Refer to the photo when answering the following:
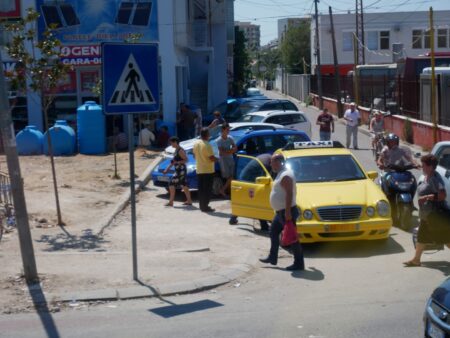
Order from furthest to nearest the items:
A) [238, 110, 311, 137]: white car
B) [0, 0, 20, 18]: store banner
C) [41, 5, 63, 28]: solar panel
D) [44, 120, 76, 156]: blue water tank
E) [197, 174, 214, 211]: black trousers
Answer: [41, 5, 63, 28]: solar panel → [0, 0, 20, 18]: store banner → [44, 120, 76, 156]: blue water tank → [238, 110, 311, 137]: white car → [197, 174, 214, 211]: black trousers

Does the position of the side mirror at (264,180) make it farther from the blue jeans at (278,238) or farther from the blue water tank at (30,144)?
the blue water tank at (30,144)

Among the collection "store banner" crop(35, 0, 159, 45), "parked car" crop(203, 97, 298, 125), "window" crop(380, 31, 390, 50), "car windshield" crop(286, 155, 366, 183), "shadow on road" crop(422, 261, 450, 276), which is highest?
"window" crop(380, 31, 390, 50)

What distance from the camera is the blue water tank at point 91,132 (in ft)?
89.8

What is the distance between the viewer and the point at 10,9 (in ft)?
97.0

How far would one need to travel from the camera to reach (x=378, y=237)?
11.8 m

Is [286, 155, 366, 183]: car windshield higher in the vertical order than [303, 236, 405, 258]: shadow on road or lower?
higher

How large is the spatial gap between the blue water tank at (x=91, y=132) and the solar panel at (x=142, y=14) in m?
5.06

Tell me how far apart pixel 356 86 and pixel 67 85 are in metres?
19.1

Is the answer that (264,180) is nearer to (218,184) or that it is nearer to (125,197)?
(218,184)

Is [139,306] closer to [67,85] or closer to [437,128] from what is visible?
[437,128]

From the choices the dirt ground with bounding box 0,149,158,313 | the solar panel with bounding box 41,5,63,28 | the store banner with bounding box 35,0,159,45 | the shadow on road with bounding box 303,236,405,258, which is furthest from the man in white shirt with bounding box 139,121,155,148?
the shadow on road with bounding box 303,236,405,258

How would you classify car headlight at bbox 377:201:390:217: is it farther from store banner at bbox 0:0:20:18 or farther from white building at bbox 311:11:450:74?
white building at bbox 311:11:450:74

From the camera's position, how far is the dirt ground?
31.2 ft

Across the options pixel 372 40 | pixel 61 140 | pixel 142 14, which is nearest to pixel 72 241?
pixel 61 140
